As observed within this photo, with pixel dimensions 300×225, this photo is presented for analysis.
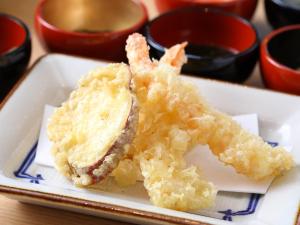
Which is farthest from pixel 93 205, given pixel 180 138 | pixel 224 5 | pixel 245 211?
pixel 224 5

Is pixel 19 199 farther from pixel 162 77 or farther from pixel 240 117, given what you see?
pixel 240 117

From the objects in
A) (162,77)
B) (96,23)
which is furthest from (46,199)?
(96,23)

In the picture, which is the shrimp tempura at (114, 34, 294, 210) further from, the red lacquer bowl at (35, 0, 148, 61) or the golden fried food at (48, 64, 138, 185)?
the red lacquer bowl at (35, 0, 148, 61)

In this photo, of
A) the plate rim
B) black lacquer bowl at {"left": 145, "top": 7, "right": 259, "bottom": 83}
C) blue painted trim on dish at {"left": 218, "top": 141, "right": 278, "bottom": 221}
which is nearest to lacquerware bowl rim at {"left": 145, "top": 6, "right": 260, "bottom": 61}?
black lacquer bowl at {"left": 145, "top": 7, "right": 259, "bottom": 83}

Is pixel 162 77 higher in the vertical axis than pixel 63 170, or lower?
higher

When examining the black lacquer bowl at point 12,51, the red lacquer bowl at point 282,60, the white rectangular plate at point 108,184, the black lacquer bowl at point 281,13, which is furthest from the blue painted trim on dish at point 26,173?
the black lacquer bowl at point 281,13

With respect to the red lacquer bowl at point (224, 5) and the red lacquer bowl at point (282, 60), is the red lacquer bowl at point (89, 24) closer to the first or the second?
the red lacquer bowl at point (224, 5)

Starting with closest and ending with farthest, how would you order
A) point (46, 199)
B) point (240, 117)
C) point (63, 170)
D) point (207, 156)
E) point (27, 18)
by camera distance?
1. point (46, 199)
2. point (63, 170)
3. point (207, 156)
4. point (240, 117)
5. point (27, 18)
